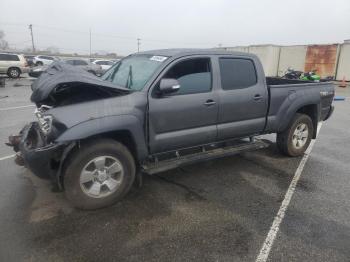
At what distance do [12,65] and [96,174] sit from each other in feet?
72.4

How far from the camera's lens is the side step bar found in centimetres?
405

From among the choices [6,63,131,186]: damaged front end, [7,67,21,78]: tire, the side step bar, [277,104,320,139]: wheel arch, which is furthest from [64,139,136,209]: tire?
[7,67,21,78]: tire

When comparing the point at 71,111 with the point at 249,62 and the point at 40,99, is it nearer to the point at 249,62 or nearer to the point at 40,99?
the point at 40,99

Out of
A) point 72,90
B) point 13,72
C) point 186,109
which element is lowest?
point 13,72

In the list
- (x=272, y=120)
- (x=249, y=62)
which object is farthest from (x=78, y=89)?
(x=272, y=120)

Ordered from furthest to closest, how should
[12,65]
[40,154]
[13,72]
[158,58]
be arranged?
[13,72]
[12,65]
[158,58]
[40,154]

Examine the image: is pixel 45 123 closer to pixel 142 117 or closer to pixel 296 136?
pixel 142 117

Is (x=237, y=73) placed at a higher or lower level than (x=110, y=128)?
higher

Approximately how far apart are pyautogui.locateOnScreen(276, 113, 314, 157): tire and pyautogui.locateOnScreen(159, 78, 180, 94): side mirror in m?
2.67

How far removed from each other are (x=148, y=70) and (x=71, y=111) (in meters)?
1.23

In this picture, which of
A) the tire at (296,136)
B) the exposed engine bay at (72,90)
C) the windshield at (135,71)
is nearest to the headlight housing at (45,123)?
the exposed engine bay at (72,90)

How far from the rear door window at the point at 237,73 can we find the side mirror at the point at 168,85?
38.3 inches

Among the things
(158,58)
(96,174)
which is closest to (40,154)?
(96,174)

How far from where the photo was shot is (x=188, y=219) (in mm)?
3562
